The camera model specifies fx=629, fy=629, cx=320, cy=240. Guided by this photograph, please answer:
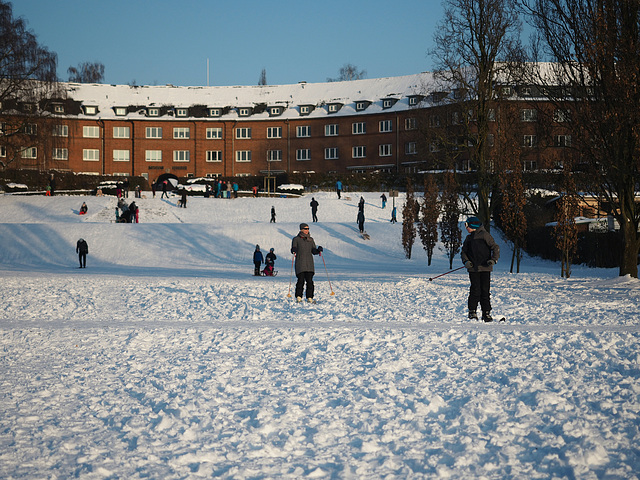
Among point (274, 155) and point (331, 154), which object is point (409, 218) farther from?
point (274, 155)

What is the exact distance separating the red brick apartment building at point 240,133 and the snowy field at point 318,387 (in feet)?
171

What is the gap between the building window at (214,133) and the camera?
68.7m

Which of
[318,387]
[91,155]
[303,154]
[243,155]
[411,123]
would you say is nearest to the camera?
[318,387]

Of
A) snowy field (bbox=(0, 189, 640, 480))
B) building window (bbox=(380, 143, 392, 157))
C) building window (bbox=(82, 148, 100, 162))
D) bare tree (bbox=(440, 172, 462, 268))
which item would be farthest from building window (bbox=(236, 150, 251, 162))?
snowy field (bbox=(0, 189, 640, 480))

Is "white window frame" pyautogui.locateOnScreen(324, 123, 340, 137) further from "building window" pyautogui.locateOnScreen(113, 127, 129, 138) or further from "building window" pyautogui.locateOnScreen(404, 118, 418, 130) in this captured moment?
"building window" pyautogui.locateOnScreen(113, 127, 129, 138)

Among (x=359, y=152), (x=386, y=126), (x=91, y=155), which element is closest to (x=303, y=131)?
(x=359, y=152)

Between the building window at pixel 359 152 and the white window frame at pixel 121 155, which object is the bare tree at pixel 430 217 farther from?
the white window frame at pixel 121 155

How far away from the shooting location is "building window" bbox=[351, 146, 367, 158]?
65.4 meters

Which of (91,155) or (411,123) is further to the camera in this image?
(91,155)

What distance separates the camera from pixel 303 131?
221 feet

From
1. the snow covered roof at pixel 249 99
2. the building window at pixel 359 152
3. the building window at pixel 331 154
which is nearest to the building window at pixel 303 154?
the building window at pixel 331 154

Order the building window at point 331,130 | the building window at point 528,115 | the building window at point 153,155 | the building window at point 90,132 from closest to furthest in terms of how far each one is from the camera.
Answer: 1. the building window at point 528,115
2. the building window at point 331,130
3. the building window at point 90,132
4. the building window at point 153,155

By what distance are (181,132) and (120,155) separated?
6935mm

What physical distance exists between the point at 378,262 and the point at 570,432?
27078 mm
